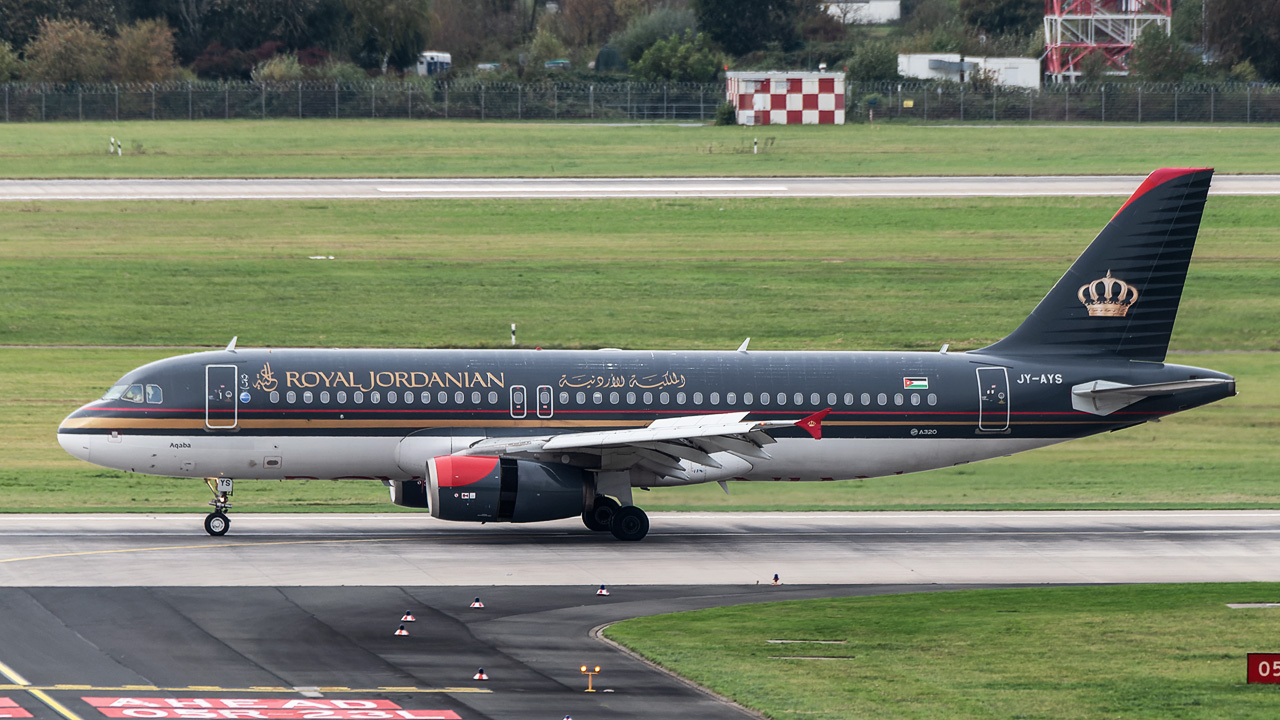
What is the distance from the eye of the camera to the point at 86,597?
28281mm

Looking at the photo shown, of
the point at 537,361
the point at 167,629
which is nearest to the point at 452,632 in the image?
the point at 167,629

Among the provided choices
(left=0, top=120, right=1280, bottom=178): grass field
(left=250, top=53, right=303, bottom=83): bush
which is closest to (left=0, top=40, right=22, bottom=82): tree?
(left=0, top=120, right=1280, bottom=178): grass field

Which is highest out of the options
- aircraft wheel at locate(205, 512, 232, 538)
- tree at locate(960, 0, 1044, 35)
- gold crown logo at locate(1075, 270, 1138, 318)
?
tree at locate(960, 0, 1044, 35)

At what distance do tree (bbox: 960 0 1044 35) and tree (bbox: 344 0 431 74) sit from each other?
2365 inches

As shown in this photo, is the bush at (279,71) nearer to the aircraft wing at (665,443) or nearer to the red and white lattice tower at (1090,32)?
the red and white lattice tower at (1090,32)

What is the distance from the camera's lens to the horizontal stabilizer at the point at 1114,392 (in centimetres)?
3738

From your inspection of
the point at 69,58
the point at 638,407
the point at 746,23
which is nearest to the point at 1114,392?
the point at 638,407

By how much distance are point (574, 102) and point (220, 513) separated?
83584 millimetres

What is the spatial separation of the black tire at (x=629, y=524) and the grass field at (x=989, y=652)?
7105 mm

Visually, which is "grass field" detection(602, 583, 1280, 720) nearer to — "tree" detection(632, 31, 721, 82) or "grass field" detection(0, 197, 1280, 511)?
"grass field" detection(0, 197, 1280, 511)

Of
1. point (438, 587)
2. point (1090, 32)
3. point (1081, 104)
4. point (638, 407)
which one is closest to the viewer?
point (438, 587)

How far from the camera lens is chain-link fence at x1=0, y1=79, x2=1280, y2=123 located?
108 m

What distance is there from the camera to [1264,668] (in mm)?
23172

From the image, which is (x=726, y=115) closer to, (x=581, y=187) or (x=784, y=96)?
(x=784, y=96)
